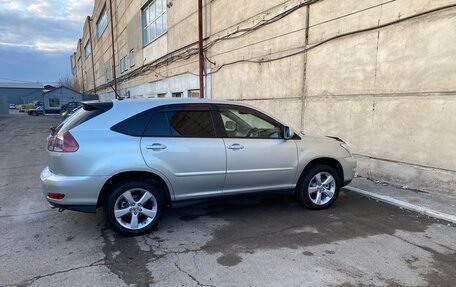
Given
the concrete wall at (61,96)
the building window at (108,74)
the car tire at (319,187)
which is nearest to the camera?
the car tire at (319,187)

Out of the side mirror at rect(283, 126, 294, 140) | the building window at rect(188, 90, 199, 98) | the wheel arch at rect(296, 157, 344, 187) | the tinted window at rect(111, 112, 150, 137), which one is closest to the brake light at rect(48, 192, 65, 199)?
the tinted window at rect(111, 112, 150, 137)

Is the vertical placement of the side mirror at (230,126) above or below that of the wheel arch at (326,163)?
above

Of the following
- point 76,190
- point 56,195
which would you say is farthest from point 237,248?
point 56,195

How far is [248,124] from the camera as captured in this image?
4.71 m

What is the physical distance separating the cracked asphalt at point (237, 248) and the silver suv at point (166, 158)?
408mm

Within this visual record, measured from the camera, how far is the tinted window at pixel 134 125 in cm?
390

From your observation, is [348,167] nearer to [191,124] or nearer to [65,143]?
[191,124]

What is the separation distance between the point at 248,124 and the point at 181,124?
101 centimetres

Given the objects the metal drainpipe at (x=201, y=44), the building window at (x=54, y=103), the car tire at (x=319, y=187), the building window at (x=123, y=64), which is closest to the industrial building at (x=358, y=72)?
the metal drainpipe at (x=201, y=44)

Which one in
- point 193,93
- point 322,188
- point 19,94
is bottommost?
point 322,188

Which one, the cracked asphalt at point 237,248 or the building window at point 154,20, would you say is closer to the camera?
the cracked asphalt at point 237,248

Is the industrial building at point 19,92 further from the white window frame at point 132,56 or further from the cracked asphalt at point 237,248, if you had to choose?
the cracked asphalt at point 237,248

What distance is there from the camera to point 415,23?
5.65 meters

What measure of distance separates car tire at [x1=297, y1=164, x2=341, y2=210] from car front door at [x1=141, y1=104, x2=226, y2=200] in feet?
4.37
